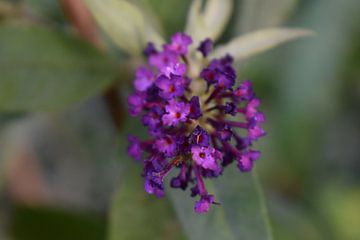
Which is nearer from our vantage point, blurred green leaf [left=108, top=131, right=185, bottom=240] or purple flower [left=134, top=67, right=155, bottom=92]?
purple flower [left=134, top=67, right=155, bottom=92]

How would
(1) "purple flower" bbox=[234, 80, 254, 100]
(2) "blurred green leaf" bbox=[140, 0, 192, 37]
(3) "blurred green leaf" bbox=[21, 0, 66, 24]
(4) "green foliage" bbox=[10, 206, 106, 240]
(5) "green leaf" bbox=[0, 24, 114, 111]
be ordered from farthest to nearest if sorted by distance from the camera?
(4) "green foliage" bbox=[10, 206, 106, 240]
(3) "blurred green leaf" bbox=[21, 0, 66, 24]
(2) "blurred green leaf" bbox=[140, 0, 192, 37]
(5) "green leaf" bbox=[0, 24, 114, 111]
(1) "purple flower" bbox=[234, 80, 254, 100]

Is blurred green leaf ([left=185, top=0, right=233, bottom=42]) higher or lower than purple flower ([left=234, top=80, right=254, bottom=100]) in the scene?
higher

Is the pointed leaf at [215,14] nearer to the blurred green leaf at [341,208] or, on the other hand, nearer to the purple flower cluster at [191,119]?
the purple flower cluster at [191,119]

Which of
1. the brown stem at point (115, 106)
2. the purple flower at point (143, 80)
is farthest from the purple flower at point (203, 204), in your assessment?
the brown stem at point (115, 106)

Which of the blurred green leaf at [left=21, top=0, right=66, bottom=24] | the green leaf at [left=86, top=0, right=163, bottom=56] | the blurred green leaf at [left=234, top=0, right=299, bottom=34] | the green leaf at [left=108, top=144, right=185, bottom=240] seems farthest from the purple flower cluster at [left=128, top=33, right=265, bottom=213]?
the blurred green leaf at [left=21, top=0, right=66, bottom=24]

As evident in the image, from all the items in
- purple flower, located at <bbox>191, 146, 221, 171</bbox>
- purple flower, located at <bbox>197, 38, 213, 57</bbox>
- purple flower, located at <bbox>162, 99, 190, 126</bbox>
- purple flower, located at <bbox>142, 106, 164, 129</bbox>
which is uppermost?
purple flower, located at <bbox>197, 38, 213, 57</bbox>

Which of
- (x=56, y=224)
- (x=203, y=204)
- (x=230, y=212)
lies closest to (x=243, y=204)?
(x=230, y=212)

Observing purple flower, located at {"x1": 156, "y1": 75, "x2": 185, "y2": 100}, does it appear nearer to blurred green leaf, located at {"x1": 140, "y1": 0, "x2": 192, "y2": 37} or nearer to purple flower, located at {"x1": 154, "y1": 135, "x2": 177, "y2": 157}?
purple flower, located at {"x1": 154, "y1": 135, "x2": 177, "y2": 157}
